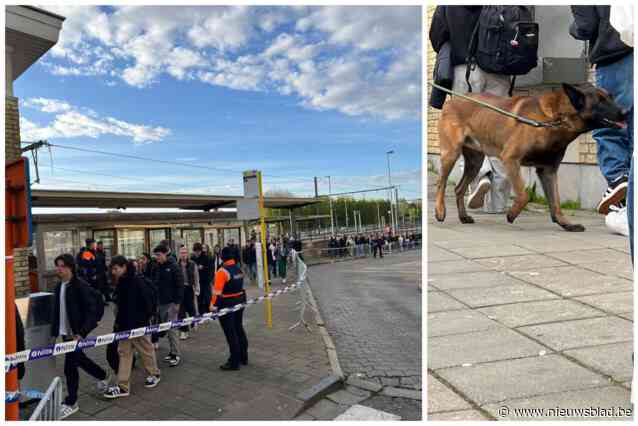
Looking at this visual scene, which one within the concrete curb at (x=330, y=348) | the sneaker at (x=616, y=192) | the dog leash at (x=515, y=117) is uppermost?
the dog leash at (x=515, y=117)

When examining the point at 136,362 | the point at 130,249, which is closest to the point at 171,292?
the point at 136,362

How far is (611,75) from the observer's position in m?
5.25

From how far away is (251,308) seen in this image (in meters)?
9.57

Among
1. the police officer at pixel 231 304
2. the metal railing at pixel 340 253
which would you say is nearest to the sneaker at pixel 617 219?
the police officer at pixel 231 304

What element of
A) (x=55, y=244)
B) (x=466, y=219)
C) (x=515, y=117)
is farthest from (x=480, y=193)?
(x=55, y=244)

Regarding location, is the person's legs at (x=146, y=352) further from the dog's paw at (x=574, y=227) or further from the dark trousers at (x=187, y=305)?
the dog's paw at (x=574, y=227)

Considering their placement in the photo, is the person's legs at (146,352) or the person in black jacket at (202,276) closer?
the person's legs at (146,352)

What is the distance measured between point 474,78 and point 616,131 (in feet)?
5.96

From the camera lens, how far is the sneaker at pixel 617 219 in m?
6.00

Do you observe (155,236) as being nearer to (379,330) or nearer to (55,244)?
(55,244)

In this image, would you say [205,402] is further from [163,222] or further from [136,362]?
[163,222]

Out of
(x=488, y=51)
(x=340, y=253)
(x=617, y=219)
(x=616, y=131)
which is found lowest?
(x=340, y=253)

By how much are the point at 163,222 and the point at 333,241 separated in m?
12.4

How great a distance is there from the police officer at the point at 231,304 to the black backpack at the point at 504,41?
3664 millimetres
